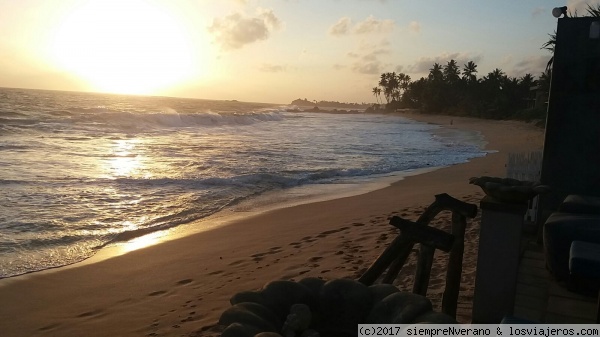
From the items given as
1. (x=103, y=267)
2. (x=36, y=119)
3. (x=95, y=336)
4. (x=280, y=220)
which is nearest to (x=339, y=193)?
(x=280, y=220)

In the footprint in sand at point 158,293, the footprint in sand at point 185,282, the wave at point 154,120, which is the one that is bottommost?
the footprint in sand at point 158,293

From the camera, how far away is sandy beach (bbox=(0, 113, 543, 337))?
488 cm

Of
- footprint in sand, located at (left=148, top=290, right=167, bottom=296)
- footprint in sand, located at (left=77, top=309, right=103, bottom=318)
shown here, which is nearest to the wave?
footprint in sand, located at (left=148, top=290, right=167, bottom=296)

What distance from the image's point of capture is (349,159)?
20.3 metres

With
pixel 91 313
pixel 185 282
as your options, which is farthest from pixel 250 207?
pixel 91 313

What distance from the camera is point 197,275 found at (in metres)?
6.26

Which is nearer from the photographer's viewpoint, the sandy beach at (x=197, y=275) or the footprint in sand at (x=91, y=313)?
the sandy beach at (x=197, y=275)

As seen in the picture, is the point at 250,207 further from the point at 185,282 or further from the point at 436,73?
the point at 436,73

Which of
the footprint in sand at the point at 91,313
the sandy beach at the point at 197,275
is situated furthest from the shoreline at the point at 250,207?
the footprint in sand at the point at 91,313

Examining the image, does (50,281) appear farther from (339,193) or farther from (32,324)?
(339,193)

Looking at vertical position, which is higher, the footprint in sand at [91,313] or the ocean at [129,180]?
the ocean at [129,180]

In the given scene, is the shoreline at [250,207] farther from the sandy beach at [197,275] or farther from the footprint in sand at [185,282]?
the footprint in sand at [185,282]

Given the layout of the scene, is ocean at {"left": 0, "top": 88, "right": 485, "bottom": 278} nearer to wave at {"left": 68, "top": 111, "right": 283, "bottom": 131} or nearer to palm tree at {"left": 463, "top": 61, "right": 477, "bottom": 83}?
wave at {"left": 68, "top": 111, "right": 283, "bottom": 131}

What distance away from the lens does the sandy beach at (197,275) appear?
4.88m
